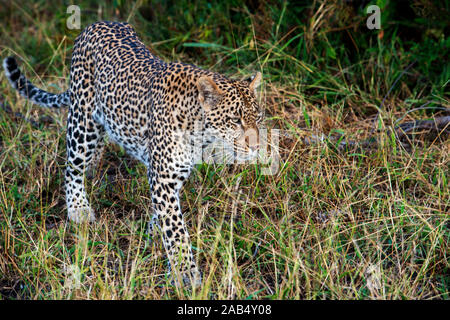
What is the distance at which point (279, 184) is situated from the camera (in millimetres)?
5766

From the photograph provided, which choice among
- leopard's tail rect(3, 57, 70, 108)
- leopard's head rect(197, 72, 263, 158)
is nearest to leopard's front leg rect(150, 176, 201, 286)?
leopard's head rect(197, 72, 263, 158)

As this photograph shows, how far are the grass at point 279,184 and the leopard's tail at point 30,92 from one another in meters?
0.43

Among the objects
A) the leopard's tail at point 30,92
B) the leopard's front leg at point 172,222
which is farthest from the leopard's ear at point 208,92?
the leopard's tail at point 30,92

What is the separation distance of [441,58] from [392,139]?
160cm

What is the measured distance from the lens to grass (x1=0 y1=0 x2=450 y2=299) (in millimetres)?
4812

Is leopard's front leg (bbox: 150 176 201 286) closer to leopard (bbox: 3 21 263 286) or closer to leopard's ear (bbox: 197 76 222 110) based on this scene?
leopard (bbox: 3 21 263 286)

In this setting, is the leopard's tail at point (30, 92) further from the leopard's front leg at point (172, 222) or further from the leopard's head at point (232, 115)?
the leopard's head at point (232, 115)

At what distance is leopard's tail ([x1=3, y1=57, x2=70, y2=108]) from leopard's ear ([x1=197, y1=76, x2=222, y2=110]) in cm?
212

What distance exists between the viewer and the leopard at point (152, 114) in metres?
4.89

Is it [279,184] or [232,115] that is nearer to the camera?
[232,115]

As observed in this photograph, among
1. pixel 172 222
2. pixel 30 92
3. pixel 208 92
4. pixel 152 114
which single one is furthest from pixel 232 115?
pixel 30 92

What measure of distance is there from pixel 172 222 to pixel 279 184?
3.90 ft

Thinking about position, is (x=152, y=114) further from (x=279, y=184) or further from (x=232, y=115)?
Result: (x=279, y=184)

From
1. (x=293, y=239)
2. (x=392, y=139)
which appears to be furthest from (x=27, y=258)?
(x=392, y=139)
